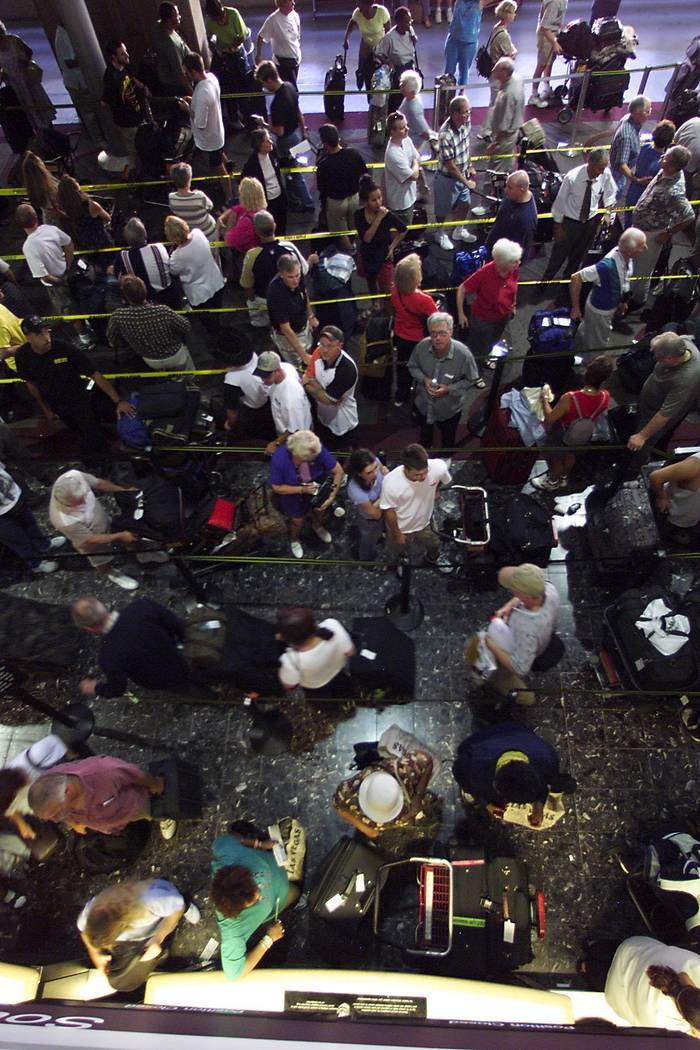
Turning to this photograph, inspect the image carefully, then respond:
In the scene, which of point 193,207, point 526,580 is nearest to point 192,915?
point 526,580

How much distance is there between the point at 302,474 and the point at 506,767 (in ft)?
8.52

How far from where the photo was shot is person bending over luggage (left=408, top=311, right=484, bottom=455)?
5.29 metres

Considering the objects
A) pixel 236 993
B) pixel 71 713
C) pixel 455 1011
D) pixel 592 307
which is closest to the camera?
pixel 455 1011

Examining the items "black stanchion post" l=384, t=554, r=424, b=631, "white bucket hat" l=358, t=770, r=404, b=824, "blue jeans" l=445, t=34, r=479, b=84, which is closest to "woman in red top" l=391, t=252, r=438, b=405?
"black stanchion post" l=384, t=554, r=424, b=631

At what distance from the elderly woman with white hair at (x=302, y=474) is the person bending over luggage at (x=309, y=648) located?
1252 millimetres

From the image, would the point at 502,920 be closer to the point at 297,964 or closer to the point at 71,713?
the point at 297,964

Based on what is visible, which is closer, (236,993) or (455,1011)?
(455,1011)

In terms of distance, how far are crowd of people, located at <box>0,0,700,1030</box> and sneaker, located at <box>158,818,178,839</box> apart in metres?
0.01

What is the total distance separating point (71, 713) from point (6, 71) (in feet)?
30.6

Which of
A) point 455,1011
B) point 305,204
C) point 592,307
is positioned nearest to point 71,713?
point 455,1011

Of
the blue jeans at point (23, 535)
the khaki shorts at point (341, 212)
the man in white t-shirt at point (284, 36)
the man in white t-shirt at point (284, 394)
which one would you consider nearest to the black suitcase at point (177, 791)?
the blue jeans at point (23, 535)

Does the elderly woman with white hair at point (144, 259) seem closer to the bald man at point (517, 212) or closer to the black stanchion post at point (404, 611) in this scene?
the bald man at point (517, 212)

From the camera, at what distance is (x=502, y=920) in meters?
3.92

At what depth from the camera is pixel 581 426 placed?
5.54m
